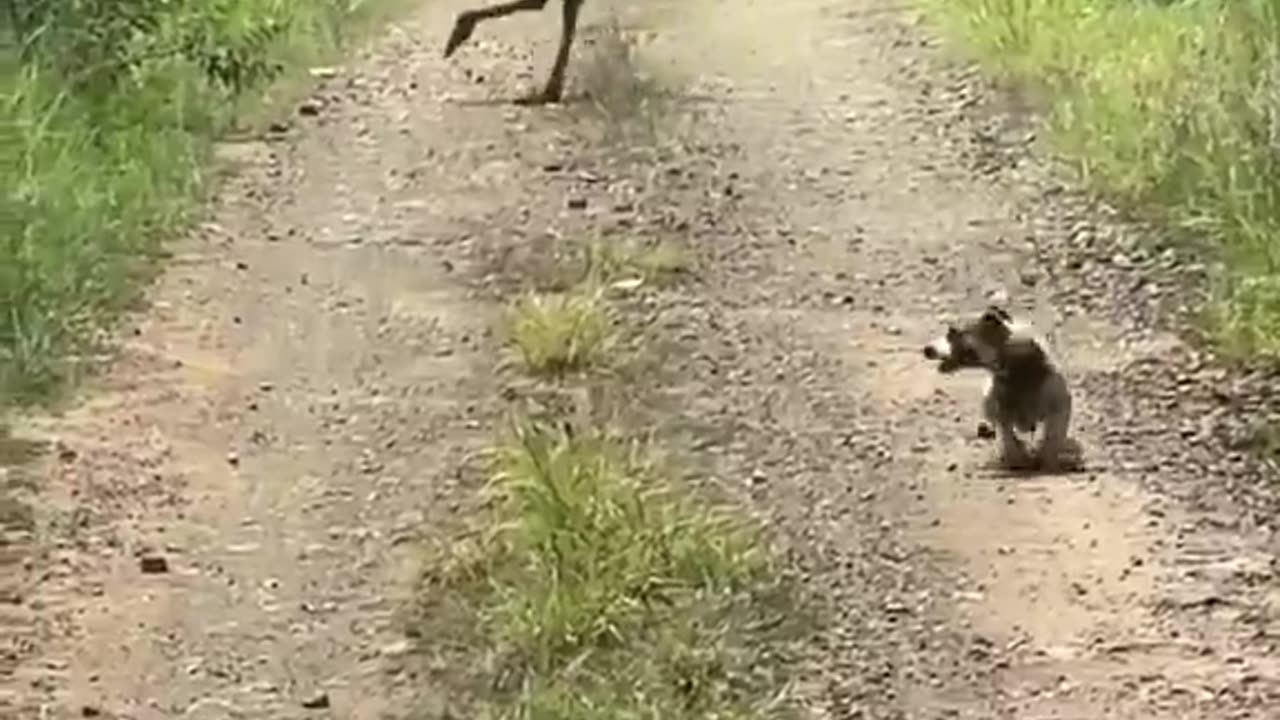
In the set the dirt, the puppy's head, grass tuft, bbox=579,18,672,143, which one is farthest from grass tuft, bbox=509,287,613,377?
grass tuft, bbox=579,18,672,143

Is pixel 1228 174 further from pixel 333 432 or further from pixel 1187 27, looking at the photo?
pixel 333 432

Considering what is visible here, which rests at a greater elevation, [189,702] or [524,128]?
[189,702]

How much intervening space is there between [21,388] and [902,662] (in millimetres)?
2194

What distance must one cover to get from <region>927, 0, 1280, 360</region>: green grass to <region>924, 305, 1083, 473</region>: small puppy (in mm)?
862

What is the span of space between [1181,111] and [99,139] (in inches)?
110

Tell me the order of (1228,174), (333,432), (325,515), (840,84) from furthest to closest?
1. (840,84)
2. (1228,174)
3. (333,432)
4. (325,515)

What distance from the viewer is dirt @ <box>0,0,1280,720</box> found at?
4.50 metres

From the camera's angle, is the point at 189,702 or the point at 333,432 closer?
the point at 189,702

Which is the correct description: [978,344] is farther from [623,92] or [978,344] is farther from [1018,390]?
[623,92]

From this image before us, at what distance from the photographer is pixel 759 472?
5.38m

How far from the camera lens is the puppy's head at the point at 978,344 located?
5312 millimetres

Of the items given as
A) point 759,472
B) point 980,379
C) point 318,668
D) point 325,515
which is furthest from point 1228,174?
point 318,668

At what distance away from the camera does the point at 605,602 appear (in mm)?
4430

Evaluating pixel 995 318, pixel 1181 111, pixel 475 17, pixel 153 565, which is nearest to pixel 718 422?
pixel 995 318
